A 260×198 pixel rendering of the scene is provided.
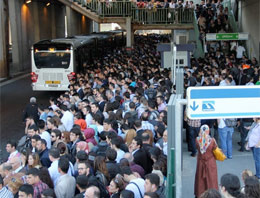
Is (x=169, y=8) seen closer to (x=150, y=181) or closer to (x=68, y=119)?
(x=68, y=119)

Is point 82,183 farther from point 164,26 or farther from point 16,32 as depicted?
point 16,32

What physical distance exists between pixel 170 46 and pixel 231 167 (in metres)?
7.64

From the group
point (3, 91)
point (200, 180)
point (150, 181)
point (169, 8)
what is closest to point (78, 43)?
point (3, 91)

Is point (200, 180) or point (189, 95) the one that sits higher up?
point (189, 95)

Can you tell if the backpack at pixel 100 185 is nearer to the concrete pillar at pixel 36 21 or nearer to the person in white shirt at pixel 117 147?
the person in white shirt at pixel 117 147

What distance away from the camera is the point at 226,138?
10.3 metres

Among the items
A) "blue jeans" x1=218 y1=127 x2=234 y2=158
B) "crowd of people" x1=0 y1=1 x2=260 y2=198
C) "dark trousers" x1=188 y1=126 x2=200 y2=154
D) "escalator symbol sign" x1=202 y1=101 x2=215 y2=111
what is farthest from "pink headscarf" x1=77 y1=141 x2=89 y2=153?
"blue jeans" x1=218 y1=127 x2=234 y2=158

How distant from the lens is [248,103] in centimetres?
462

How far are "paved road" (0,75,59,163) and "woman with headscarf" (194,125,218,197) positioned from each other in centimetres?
586

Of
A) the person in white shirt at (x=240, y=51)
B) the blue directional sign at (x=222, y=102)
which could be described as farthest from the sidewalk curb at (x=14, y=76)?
the blue directional sign at (x=222, y=102)

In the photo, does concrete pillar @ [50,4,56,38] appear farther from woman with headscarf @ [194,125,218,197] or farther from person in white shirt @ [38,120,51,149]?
woman with headscarf @ [194,125,218,197]

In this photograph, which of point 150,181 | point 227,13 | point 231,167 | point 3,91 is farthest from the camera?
point 227,13

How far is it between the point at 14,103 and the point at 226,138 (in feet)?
40.1

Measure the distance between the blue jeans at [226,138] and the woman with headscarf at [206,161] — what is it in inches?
98.9
